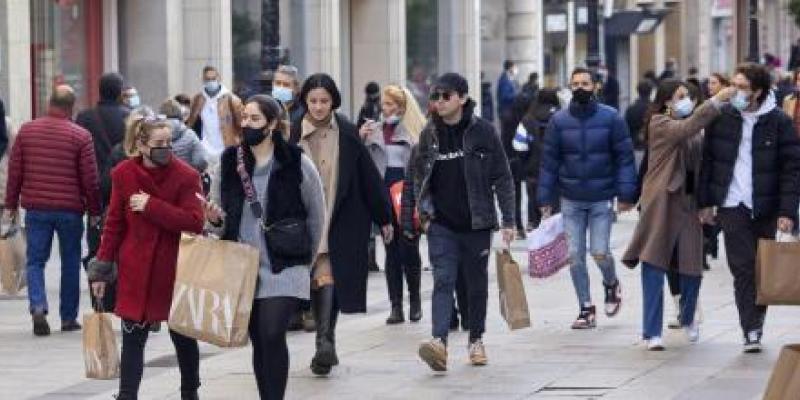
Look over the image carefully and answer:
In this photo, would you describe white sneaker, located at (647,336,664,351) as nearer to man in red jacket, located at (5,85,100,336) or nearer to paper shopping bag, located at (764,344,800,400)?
man in red jacket, located at (5,85,100,336)

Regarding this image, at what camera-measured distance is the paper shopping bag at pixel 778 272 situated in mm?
11539

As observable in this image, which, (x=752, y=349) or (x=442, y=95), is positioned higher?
(x=442, y=95)

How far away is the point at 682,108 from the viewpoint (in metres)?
14.6

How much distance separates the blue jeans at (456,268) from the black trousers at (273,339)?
2.79 m

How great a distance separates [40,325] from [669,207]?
4613 millimetres

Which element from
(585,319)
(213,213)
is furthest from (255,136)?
(585,319)

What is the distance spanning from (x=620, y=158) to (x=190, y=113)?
4632 mm

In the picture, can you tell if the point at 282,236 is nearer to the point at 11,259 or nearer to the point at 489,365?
the point at 489,365

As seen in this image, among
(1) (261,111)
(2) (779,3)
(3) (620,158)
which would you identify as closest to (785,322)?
(3) (620,158)

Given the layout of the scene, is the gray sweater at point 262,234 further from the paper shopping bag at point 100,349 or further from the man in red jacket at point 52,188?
the man in red jacket at point 52,188

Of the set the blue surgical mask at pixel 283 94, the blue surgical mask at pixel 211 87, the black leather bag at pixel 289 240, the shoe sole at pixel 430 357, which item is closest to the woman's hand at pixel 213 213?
the black leather bag at pixel 289 240

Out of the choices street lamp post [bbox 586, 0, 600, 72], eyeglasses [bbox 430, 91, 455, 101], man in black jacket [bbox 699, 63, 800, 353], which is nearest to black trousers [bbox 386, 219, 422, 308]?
man in black jacket [bbox 699, 63, 800, 353]

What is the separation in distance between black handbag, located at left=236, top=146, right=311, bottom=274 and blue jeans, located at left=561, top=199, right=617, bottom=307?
16.4 ft

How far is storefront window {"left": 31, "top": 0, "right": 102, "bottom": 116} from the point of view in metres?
26.8
